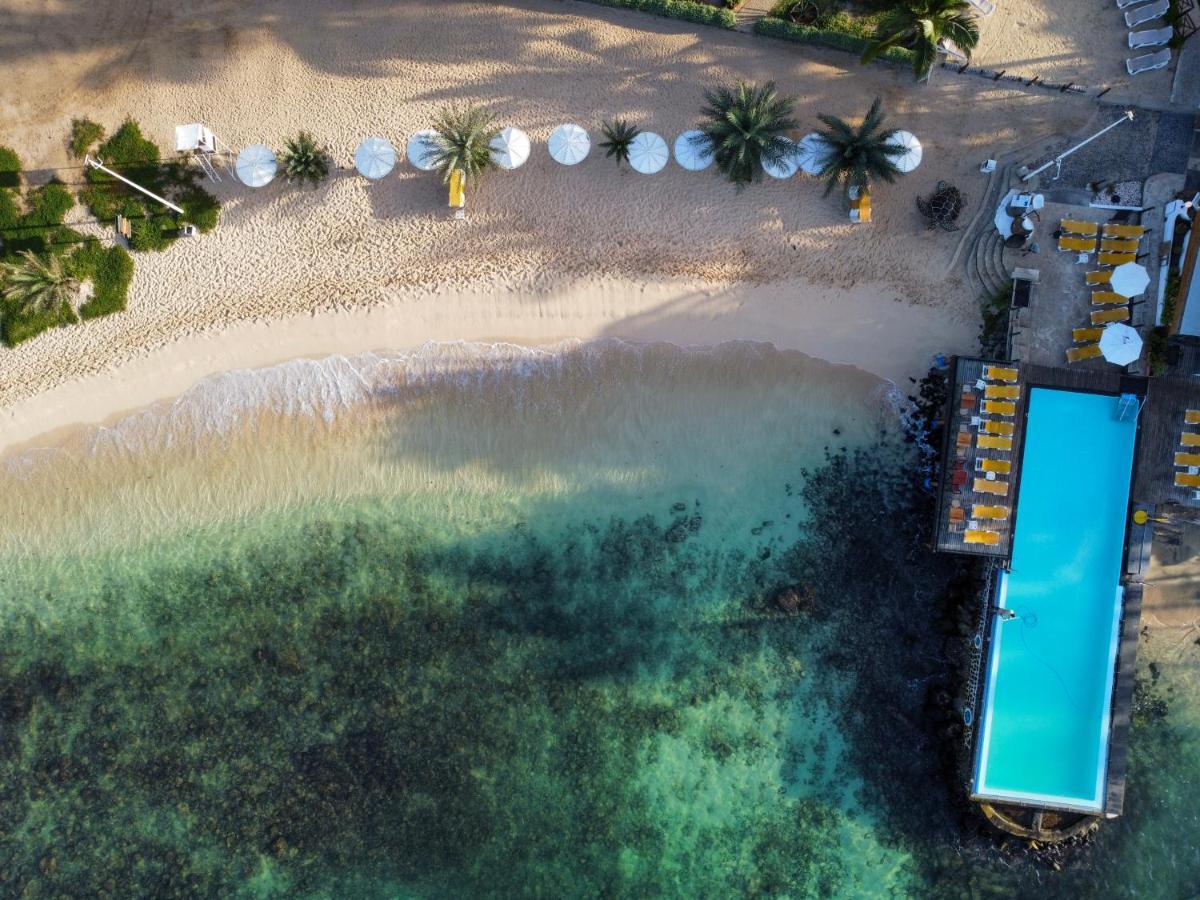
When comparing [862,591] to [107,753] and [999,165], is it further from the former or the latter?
[107,753]

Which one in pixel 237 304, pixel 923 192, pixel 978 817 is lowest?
pixel 978 817

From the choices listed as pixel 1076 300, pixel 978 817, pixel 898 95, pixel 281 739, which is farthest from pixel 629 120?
pixel 978 817

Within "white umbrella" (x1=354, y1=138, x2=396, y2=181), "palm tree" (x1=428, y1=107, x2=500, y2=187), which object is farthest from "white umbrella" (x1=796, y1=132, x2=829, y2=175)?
"white umbrella" (x1=354, y1=138, x2=396, y2=181)

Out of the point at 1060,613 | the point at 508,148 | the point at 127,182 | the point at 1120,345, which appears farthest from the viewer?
the point at 508,148

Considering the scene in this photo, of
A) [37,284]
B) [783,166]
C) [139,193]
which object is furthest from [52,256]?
[783,166]

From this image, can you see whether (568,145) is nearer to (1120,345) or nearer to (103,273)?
(103,273)

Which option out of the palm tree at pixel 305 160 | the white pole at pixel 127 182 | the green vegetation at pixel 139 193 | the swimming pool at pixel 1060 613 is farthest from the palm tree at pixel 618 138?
the swimming pool at pixel 1060 613

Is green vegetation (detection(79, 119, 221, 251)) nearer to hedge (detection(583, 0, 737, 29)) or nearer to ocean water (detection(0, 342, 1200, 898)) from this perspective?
ocean water (detection(0, 342, 1200, 898))
